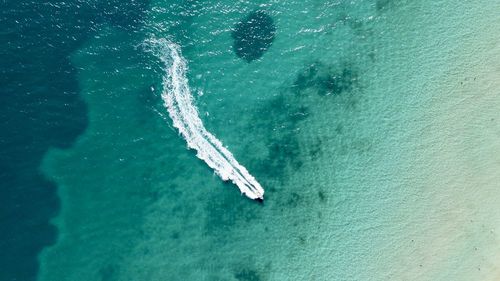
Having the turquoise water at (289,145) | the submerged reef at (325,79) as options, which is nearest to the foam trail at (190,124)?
the turquoise water at (289,145)

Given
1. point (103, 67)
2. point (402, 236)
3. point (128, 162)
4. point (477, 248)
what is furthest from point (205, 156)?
point (477, 248)

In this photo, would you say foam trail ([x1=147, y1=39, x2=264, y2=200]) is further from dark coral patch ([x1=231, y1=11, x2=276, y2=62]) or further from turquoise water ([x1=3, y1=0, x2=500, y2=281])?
dark coral patch ([x1=231, y1=11, x2=276, y2=62])

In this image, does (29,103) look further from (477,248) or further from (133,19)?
(477,248)

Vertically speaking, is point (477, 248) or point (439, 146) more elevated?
point (439, 146)

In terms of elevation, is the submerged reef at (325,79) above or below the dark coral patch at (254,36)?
below

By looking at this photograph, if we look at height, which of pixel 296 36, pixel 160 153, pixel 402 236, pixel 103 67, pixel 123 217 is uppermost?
pixel 103 67

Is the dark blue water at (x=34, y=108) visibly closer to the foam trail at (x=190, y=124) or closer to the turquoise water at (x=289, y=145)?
the turquoise water at (x=289, y=145)

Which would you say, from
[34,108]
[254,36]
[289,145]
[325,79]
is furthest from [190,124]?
[34,108]
